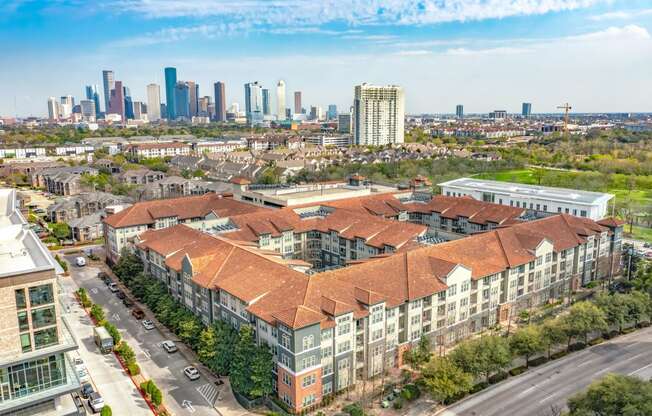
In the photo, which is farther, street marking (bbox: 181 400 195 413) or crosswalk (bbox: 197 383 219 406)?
crosswalk (bbox: 197 383 219 406)

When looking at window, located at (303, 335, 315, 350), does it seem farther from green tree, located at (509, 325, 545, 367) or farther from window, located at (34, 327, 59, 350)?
green tree, located at (509, 325, 545, 367)

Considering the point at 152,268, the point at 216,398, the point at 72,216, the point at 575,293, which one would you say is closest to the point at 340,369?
the point at 216,398

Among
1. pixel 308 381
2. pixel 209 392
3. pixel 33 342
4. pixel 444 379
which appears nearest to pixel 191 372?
pixel 209 392

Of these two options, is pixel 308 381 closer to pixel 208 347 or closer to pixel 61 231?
pixel 208 347

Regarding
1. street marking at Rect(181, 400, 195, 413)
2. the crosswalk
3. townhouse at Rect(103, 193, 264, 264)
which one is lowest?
street marking at Rect(181, 400, 195, 413)

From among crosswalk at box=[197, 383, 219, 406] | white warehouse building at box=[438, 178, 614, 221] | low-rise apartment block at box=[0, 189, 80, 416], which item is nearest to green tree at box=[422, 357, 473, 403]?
crosswalk at box=[197, 383, 219, 406]

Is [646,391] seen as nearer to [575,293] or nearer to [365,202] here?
[575,293]

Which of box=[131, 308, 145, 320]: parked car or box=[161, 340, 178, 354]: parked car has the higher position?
box=[131, 308, 145, 320]: parked car
